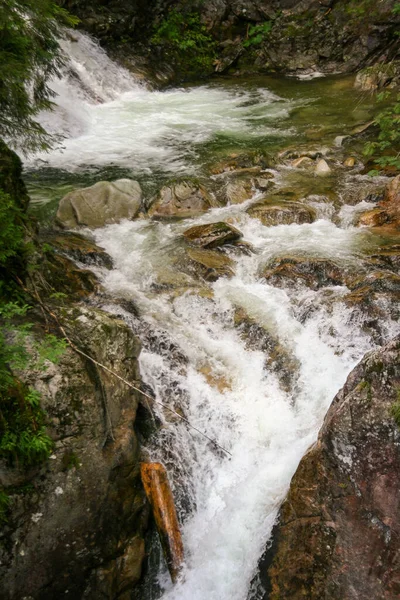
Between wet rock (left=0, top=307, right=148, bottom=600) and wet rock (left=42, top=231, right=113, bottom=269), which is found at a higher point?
wet rock (left=42, top=231, right=113, bottom=269)

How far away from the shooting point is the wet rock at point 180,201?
332 inches

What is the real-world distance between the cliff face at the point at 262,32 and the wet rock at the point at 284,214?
33.7 feet

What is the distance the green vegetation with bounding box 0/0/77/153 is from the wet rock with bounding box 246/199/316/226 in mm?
3991

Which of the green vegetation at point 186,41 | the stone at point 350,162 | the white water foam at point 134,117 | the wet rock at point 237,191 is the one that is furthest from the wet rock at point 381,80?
the wet rock at point 237,191

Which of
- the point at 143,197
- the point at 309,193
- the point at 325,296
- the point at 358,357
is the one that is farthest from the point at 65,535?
the point at 309,193

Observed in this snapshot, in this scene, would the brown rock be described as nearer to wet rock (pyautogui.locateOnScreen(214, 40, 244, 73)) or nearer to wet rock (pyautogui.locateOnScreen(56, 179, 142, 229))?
wet rock (pyautogui.locateOnScreen(56, 179, 142, 229))

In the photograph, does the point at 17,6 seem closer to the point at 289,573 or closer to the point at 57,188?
the point at 57,188

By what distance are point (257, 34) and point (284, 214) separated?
12.6m

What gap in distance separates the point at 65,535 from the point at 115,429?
36.1 inches

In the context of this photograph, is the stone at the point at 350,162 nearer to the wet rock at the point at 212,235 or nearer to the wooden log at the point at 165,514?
the wet rock at the point at 212,235

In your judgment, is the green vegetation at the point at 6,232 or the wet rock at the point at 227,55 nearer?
the green vegetation at the point at 6,232

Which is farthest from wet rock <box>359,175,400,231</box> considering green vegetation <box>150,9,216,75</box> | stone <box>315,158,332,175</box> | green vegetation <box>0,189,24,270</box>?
green vegetation <box>150,9,216,75</box>

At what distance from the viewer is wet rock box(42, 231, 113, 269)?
7.01 meters

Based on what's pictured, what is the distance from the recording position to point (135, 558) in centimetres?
388
